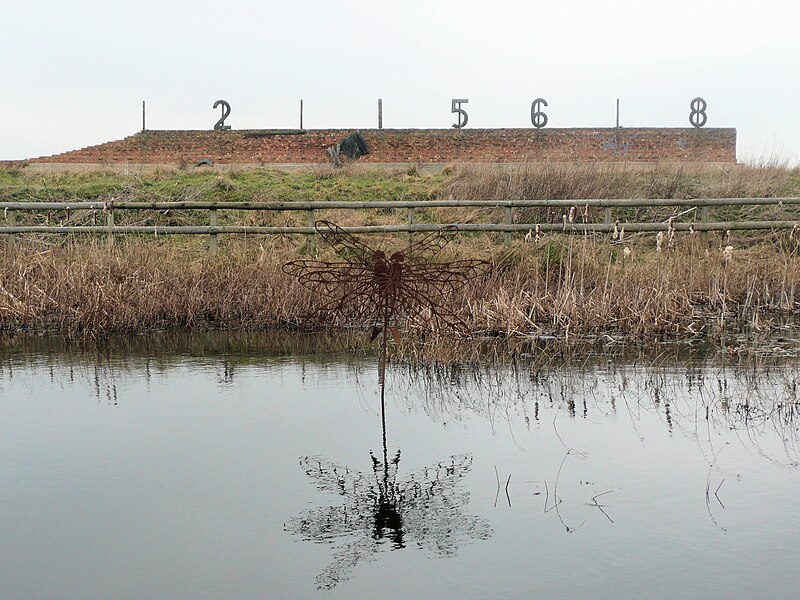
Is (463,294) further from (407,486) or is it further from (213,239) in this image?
(407,486)

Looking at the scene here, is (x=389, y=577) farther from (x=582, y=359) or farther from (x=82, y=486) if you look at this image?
(x=582, y=359)

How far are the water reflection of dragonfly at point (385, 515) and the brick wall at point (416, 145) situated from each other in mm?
26582

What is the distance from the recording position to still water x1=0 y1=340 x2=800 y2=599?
434 cm

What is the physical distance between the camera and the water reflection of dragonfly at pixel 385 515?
15.4ft

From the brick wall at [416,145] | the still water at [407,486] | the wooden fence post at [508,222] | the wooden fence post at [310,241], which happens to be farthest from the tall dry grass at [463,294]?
the brick wall at [416,145]

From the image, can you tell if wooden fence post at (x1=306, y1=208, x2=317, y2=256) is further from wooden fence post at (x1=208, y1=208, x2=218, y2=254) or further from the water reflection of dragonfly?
the water reflection of dragonfly

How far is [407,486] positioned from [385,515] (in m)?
0.48

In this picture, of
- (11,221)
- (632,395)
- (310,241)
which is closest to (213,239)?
(310,241)

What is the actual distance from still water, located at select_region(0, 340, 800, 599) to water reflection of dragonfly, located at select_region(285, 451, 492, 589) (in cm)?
1

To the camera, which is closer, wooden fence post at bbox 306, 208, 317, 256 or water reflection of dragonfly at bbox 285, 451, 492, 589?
water reflection of dragonfly at bbox 285, 451, 492, 589

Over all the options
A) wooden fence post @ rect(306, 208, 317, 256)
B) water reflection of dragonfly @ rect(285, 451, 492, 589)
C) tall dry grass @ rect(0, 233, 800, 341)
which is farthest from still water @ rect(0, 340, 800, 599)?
wooden fence post @ rect(306, 208, 317, 256)

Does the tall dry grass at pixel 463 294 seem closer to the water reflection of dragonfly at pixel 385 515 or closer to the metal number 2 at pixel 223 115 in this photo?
the water reflection of dragonfly at pixel 385 515

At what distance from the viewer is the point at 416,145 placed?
32.3 m

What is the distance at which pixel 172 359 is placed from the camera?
9.98 meters
